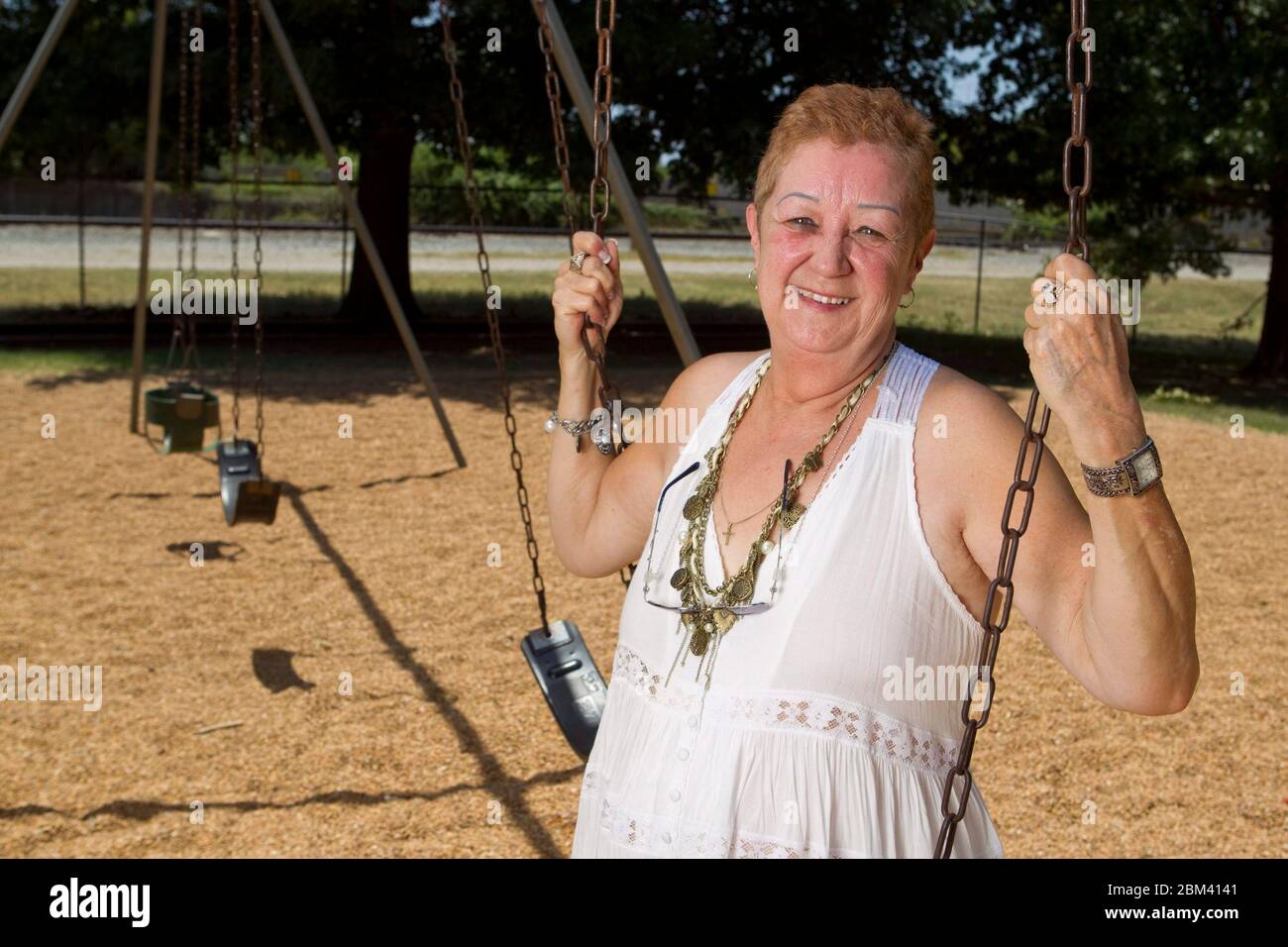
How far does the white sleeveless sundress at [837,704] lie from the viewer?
64.5 inches

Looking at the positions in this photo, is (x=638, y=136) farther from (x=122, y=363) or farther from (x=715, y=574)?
(x=715, y=574)

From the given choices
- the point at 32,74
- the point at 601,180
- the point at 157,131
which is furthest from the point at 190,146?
the point at 601,180

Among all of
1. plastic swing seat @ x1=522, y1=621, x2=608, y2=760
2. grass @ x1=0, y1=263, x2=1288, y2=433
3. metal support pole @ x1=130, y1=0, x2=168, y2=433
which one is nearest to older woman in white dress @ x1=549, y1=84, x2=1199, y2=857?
plastic swing seat @ x1=522, y1=621, x2=608, y2=760

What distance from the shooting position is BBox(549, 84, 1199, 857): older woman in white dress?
148 cm

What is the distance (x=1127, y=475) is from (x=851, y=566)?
367 mm

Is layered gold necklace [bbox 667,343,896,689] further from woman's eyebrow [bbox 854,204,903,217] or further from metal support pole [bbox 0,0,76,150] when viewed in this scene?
metal support pole [bbox 0,0,76,150]

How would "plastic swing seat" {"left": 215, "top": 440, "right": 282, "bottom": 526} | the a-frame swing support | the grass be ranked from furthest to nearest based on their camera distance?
the grass, "plastic swing seat" {"left": 215, "top": 440, "right": 282, "bottom": 526}, the a-frame swing support

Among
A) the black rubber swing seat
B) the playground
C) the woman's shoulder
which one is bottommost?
the playground

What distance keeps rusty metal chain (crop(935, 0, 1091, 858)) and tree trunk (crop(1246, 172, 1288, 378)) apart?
41.9ft

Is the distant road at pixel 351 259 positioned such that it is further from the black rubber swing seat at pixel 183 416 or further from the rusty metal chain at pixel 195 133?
the black rubber swing seat at pixel 183 416

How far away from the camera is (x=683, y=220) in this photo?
31109mm

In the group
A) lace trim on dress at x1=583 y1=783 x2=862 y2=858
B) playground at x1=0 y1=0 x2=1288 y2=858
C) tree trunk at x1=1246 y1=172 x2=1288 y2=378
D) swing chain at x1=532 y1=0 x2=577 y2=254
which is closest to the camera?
lace trim on dress at x1=583 y1=783 x2=862 y2=858

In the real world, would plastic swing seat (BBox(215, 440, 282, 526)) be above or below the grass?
below

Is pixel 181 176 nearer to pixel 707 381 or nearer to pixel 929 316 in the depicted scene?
pixel 707 381
